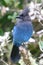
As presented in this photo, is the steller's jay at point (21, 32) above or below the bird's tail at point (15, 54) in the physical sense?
above

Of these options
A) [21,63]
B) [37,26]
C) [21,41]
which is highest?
[37,26]

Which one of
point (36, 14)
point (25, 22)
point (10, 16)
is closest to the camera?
point (25, 22)

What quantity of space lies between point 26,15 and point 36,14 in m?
0.80

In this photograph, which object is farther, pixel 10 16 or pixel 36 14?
pixel 10 16

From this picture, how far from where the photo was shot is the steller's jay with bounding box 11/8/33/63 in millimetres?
4462

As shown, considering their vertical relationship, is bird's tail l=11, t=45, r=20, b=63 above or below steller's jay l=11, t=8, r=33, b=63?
below

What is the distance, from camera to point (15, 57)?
4418 millimetres

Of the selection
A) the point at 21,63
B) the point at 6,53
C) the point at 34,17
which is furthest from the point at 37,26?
the point at 21,63

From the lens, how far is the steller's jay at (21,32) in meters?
4.46

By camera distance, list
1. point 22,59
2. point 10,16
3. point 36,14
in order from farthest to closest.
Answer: point 10,16
point 36,14
point 22,59

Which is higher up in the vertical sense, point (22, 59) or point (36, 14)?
point (36, 14)

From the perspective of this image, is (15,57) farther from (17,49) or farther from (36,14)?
(36,14)

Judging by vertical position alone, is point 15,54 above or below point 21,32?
below

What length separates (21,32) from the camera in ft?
14.9
